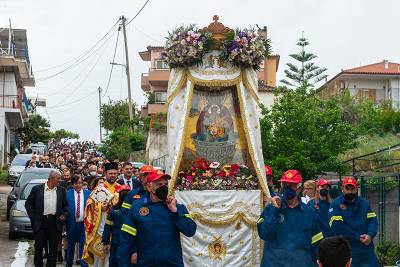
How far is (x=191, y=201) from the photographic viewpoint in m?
14.6

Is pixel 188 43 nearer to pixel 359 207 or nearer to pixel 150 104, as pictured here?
pixel 359 207

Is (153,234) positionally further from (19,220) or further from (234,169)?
(19,220)

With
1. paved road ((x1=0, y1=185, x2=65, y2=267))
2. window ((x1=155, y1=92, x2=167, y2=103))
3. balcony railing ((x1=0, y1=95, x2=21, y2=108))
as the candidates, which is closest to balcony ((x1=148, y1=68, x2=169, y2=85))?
window ((x1=155, y1=92, x2=167, y2=103))

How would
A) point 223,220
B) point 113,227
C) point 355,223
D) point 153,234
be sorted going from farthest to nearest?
point 223,220, point 113,227, point 355,223, point 153,234

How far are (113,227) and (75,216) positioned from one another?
352 centimetres

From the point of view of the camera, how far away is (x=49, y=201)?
14227 millimetres

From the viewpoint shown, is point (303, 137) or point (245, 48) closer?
point (245, 48)

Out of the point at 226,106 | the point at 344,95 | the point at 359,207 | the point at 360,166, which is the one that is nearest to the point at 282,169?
the point at 360,166

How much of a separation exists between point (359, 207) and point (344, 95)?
37693mm

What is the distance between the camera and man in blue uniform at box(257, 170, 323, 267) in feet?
28.6

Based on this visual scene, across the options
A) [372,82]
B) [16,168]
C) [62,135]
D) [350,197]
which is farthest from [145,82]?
[350,197]

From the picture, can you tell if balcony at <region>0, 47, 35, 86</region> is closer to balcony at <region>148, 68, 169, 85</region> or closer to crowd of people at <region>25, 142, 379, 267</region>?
balcony at <region>148, 68, 169, 85</region>

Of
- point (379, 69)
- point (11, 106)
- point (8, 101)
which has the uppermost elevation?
point (379, 69)

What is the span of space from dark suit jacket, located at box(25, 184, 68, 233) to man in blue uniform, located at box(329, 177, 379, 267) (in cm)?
548
